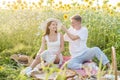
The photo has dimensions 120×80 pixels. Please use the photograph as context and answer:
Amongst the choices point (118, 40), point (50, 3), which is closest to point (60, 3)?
point (50, 3)

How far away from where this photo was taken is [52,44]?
582 cm

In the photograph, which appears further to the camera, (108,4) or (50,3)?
(50,3)

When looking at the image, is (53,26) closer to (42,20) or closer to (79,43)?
(79,43)

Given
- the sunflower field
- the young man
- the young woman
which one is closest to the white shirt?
the young man

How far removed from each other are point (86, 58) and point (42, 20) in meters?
2.27

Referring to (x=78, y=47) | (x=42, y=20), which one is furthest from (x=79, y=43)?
(x=42, y=20)

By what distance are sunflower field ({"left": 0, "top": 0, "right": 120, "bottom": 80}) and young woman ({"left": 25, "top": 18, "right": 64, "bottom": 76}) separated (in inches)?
35.0

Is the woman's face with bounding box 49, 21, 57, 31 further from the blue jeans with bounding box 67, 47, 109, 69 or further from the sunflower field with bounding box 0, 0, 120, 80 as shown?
the sunflower field with bounding box 0, 0, 120, 80

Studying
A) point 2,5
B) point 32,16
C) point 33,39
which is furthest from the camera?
point 2,5

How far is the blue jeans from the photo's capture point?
559cm

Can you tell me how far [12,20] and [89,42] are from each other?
1.62m

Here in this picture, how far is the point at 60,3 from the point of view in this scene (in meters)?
8.11

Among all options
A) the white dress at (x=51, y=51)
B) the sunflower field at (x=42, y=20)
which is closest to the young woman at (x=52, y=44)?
the white dress at (x=51, y=51)

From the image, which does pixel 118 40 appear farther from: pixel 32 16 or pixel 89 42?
pixel 32 16
